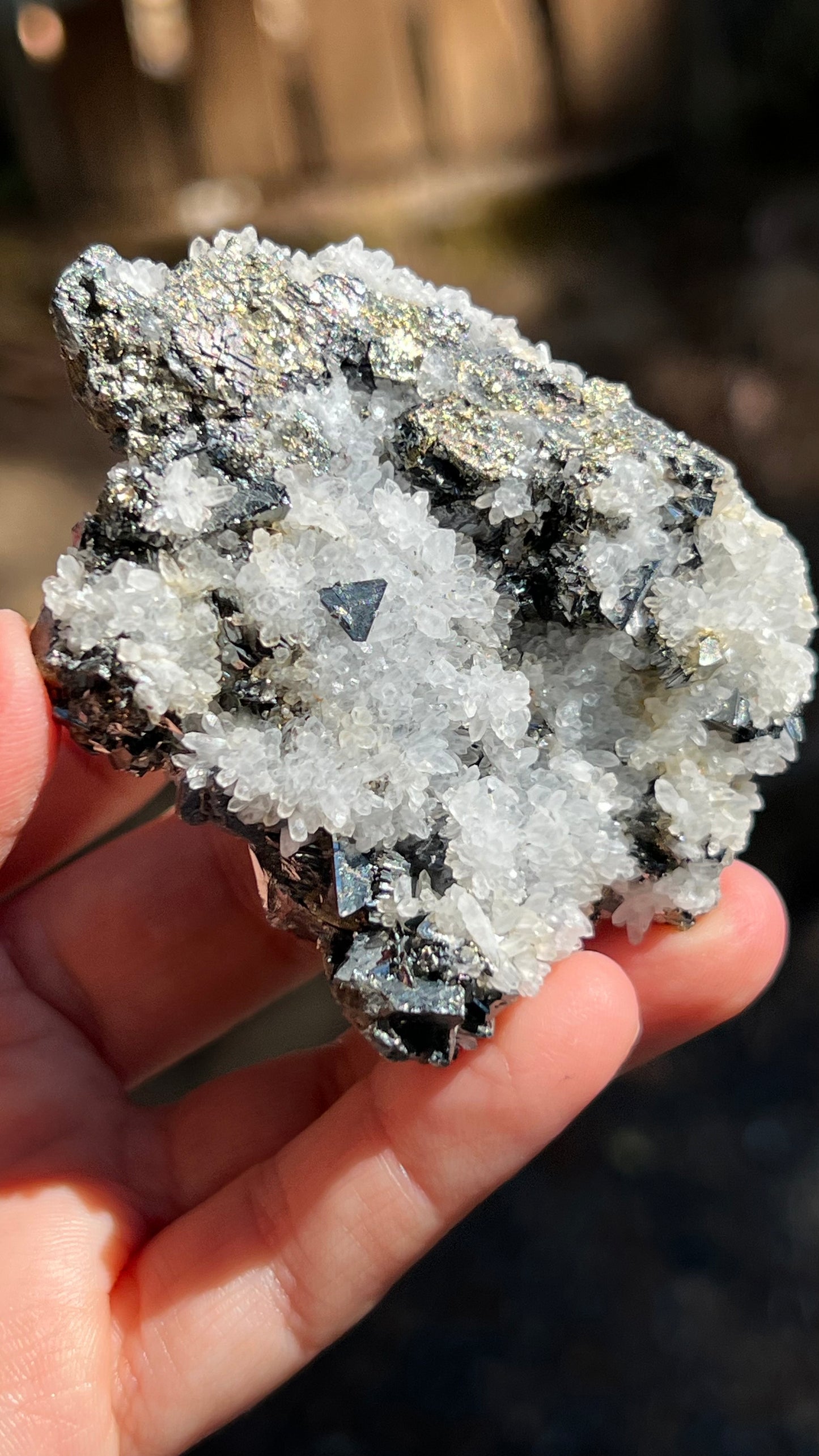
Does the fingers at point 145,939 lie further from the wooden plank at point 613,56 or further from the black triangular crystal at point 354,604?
the wooden plank at point 613,56

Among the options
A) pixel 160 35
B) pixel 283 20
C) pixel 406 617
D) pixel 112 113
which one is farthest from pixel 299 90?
pixel 406 617

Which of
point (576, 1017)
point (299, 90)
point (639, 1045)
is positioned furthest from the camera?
point (299, 90)

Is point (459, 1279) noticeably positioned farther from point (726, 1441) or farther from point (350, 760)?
point (350, 760)

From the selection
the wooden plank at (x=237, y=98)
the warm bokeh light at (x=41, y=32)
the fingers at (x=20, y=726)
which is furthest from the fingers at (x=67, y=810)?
the warm bokeh light at (x=41, y=32)

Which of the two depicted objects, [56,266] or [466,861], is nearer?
[466,861]

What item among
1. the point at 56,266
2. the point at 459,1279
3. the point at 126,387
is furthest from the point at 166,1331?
the point at 56,266

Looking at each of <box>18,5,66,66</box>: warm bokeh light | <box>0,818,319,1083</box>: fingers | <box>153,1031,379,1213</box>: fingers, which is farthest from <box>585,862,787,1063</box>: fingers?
<box>18,5,66,66</box>: warm bokeh light

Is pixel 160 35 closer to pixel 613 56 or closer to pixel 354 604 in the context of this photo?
pixel 613 56
